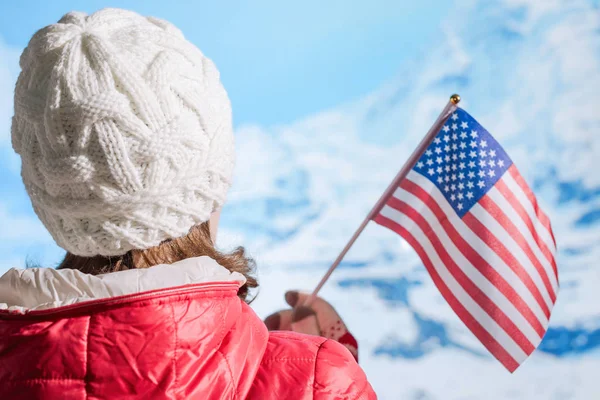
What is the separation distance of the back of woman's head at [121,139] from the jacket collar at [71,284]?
0.47 ft

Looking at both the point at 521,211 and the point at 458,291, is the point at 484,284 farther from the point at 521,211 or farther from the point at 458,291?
the point at 521,211

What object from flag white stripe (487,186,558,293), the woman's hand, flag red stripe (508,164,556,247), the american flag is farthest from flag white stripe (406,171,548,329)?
the woman's hand

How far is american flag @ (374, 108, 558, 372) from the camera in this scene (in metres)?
2.61

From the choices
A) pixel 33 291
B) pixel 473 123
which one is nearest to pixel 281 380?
pixel 33 291

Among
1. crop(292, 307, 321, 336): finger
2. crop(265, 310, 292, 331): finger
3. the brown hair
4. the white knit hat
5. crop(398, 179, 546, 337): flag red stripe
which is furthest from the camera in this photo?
crop(398, 179, 546, 337): flag red stripe

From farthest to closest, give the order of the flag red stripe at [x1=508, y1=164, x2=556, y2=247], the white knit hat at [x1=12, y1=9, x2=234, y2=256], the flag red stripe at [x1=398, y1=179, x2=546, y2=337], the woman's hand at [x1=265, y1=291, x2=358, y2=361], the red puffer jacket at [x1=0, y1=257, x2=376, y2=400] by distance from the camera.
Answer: the flag red stripe at [x1=508, y1=164, x2=556, y2=247] < the flag red stripe at [x1=398, y1=179, x2=546, y2=337] < the woman's hand at [x1=265, y1=291, x2=358, y2=361] < the white knit hat at [x1=12, y1=9, x2=234, y2=256] < the red puffer jacket at [x1=0, y1=257, x2=376, y2=400]

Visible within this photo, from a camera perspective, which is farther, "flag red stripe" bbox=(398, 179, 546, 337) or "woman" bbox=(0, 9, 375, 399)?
"flag red stripe" bbox=(398, 179, 546, 337)

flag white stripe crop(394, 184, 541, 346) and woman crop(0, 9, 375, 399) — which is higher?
woman crop(0, 9, 375, 399)

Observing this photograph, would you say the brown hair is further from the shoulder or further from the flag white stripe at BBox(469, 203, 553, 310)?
the flag white stripe at BBox(469, 203, 553, 310)

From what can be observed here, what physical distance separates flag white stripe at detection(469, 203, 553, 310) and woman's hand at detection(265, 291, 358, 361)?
0.75m

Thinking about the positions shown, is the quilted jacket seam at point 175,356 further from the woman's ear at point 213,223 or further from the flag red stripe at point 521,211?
the flag red stripe at point 521,211

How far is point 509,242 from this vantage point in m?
2.64

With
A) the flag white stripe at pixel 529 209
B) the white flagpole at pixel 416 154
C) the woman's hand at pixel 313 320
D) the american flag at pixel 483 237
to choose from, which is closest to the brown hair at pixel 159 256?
the woman's hand at pixel 313 320

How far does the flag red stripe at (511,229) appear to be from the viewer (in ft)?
8.68
